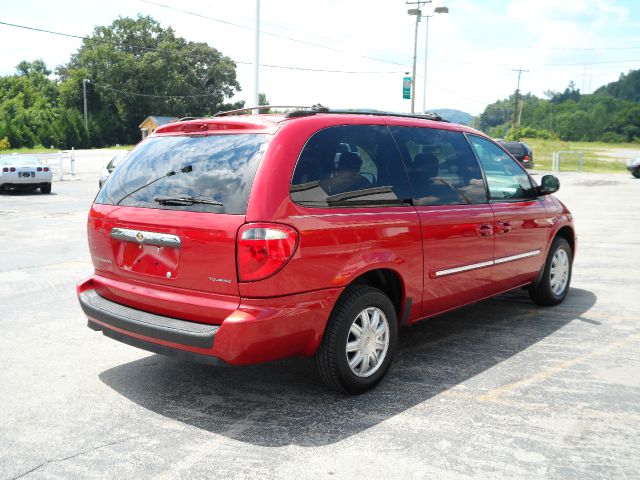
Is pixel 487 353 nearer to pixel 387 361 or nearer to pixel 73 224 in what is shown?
pixel 387 361

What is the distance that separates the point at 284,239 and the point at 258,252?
16 centimetres

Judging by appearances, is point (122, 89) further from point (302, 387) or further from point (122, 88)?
point (302, 387)

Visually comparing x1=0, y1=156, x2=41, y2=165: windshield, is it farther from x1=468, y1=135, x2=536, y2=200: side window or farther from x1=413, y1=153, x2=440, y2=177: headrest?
x1=413, y1=153, x2=440, y2=177: headrest

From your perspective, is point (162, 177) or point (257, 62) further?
point (257, 62)

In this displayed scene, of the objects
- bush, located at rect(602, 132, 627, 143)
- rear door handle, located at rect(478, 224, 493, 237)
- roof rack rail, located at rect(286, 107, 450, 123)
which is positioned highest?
bush, located at rect(602, 132, 627, 143)

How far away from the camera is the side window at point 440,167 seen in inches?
175

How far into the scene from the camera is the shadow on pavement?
11.8ft

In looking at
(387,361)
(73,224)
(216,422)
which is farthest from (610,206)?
(216,422)

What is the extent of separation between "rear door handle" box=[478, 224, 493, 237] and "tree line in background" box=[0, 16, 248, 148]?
258ft

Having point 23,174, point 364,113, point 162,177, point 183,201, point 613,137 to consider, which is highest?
point 613,137

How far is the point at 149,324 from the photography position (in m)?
3.67

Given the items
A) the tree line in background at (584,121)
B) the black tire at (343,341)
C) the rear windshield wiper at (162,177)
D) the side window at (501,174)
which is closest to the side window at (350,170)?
the black tire at (343,341)

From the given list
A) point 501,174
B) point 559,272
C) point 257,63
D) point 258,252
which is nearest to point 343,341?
point 258,252

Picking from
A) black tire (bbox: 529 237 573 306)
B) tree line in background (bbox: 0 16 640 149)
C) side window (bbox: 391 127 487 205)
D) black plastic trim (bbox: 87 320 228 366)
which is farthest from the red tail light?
tree line in background (bbox: 0 16 640 149)
